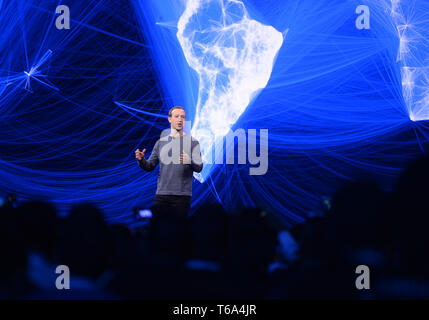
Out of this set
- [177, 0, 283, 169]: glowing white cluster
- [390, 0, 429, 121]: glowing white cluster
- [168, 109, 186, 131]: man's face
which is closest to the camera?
[168, 109, 186, 131]: man's face

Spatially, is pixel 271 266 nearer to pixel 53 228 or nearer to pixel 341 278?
pixel 341 278

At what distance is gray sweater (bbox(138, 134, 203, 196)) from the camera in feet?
10.2

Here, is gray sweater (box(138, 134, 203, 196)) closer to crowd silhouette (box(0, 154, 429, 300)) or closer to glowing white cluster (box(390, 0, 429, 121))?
crowd silhouette (box(0, 154, 429, 300))

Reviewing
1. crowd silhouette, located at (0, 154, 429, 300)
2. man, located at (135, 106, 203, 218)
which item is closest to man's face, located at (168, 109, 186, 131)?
man, located at (135, 106, 203, 218)

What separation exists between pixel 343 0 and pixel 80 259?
4462 mm

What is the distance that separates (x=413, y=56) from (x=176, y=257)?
4371 millimetres

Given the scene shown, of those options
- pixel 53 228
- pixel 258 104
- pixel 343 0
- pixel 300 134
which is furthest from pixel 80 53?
pixel 53 228

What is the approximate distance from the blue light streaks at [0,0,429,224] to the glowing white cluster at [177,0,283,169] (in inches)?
3.1

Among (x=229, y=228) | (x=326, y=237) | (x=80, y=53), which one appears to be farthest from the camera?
(x=80, y=53)

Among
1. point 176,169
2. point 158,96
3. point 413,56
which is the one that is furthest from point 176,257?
point 413,56

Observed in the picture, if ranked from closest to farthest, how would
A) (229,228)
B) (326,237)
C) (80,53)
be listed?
1. (326,237)
2. (229,228)
3. (80,53)

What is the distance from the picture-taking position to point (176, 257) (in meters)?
1.70

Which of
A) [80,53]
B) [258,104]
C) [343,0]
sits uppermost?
[343,0]

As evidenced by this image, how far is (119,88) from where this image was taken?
495 cm
